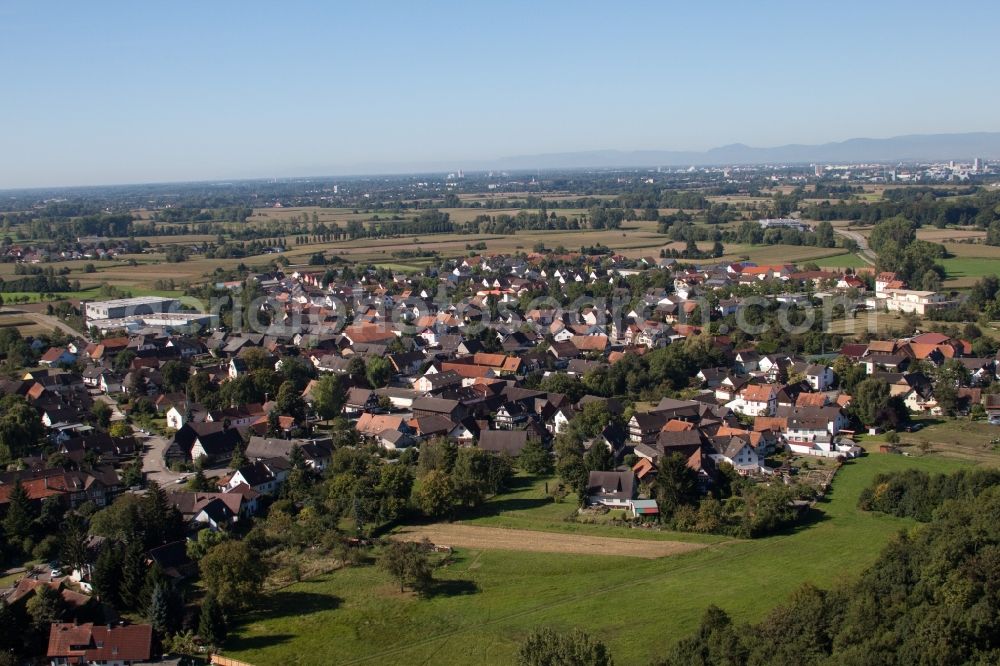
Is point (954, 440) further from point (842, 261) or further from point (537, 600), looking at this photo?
point (842, 261)

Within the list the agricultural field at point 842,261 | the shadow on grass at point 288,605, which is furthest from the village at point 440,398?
the agricultural field at point 842,261

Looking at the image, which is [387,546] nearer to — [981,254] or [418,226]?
[981,254]

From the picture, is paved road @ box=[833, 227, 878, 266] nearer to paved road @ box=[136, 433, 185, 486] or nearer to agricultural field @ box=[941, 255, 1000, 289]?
agricultural field @ box=[941, 255, 1000, 289]

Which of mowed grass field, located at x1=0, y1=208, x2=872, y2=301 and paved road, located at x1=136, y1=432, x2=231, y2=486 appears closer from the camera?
paved road, located at x1=136, y1=432, x2=231, y2=486

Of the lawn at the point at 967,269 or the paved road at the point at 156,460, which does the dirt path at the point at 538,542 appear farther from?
the lawn at the point at 967,269

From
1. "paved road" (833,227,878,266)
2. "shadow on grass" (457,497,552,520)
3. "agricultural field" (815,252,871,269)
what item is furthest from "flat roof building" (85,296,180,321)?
"paved road" (833,227,878,266)

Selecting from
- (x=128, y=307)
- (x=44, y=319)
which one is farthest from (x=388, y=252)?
(x=44, y=319)
